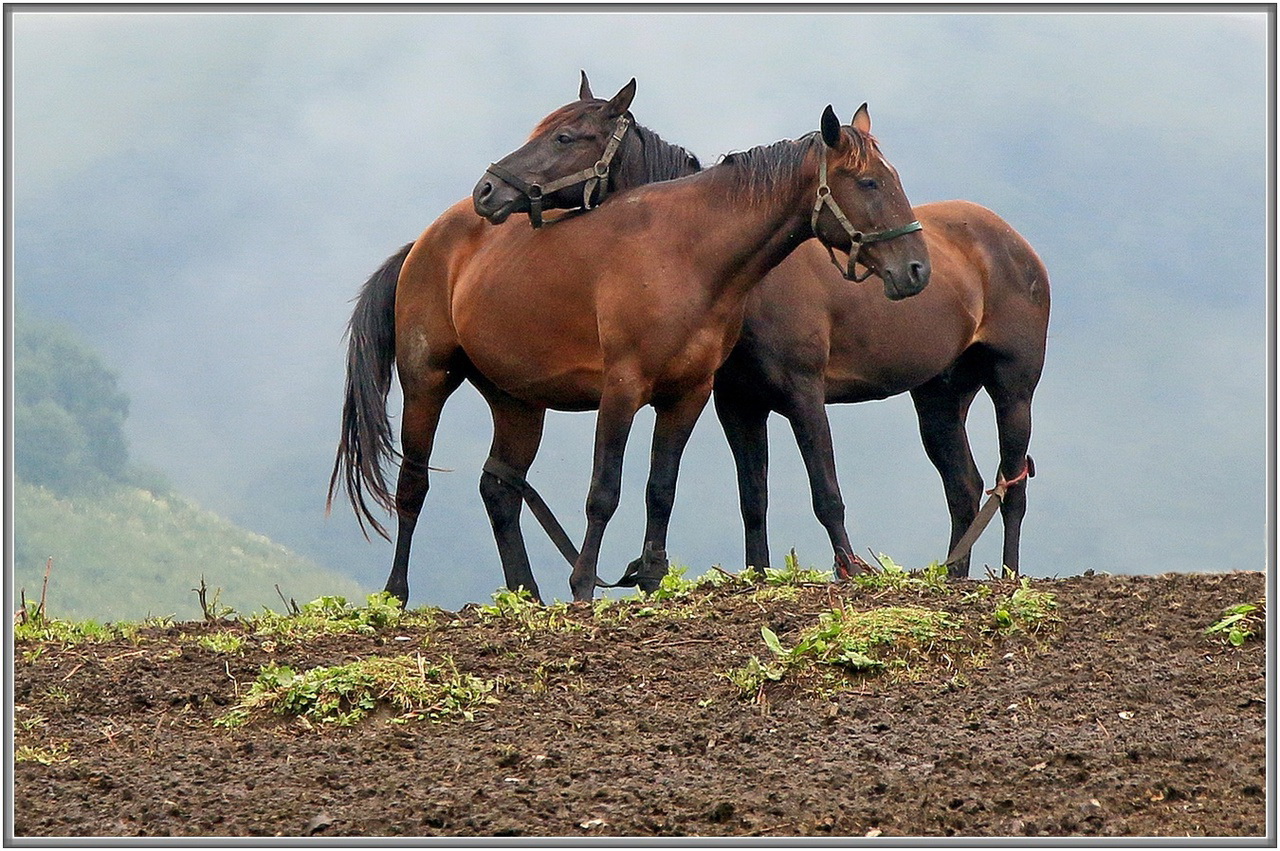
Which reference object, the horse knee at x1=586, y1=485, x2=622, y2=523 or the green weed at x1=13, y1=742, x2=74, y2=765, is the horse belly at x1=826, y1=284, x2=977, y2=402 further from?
the green weed at x1=13, y1=742, x2=74, y2=765

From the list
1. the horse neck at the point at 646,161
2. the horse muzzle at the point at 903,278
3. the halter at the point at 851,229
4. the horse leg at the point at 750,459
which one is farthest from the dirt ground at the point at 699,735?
the horse neck at the point at 646,161

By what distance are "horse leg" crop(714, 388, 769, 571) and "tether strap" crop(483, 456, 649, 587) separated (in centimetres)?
84

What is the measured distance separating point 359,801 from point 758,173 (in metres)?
4.51

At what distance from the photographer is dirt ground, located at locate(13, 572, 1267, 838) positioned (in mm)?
5105

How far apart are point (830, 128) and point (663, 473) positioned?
77.1 inches

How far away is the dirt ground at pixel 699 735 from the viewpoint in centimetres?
511

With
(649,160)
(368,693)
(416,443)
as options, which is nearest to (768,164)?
(649,160)

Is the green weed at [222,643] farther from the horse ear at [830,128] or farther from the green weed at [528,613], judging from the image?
the horse ear at [830,128]

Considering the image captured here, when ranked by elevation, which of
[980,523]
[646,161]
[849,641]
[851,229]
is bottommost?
[849,641]

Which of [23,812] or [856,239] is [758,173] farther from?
[23,812]

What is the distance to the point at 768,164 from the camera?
29.0 feet

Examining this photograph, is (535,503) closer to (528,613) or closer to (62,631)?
(528,613)

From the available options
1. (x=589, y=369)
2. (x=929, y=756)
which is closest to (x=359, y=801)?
(x=929, y=756)

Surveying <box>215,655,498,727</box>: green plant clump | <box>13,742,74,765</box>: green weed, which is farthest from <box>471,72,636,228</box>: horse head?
<box>13,742,74,765</box>: green weed
